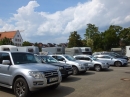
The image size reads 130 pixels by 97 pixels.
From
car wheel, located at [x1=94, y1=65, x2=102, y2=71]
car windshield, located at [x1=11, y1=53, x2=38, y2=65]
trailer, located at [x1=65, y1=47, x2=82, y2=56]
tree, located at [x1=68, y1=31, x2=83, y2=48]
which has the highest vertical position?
tree, located at [x1=68, y1=31, x2=83, y2=48]

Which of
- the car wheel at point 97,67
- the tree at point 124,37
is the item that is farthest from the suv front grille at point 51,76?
the tree at point 124,37

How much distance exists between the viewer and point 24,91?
6.44 m

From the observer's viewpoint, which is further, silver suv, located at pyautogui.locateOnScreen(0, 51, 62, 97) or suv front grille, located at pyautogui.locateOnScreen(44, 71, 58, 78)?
suv front grille, located at pyautogui.locateOnScreen(44, 71, 58, 78)

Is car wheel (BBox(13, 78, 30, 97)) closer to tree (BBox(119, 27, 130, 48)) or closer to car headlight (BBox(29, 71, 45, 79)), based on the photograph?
car headlight (BBox(29, 71, 45, 79))

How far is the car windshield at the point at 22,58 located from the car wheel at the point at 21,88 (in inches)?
34.2

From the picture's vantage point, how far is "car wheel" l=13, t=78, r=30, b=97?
6.36m

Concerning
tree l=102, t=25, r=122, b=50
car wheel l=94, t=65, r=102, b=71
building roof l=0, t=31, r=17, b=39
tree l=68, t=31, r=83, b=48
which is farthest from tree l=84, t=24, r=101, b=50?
car wheel l=94, t=65, r=102, b=71

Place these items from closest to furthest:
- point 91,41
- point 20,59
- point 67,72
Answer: point 20,59 → point 67,72 → point 91,41

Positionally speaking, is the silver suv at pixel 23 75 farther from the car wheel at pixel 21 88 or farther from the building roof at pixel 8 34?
the building roof at pixel 8 34

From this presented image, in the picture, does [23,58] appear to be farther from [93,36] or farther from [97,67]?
[93,36]

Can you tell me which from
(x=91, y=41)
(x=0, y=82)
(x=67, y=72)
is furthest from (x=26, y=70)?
(x=91, y=41)

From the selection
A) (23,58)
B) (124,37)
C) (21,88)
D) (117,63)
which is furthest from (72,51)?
(124,37)

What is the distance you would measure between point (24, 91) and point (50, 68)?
1.33 m

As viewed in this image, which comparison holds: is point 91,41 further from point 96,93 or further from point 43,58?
point 96,93
